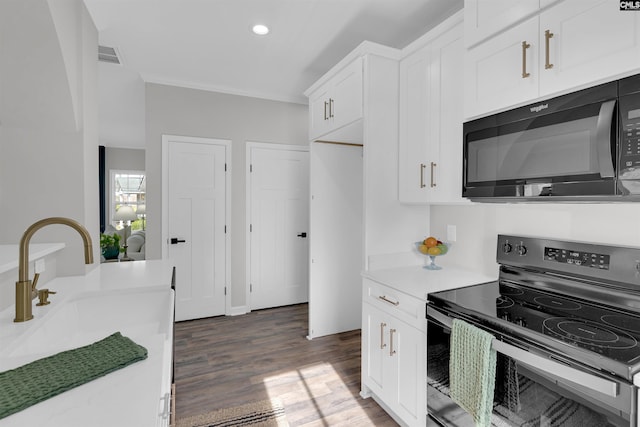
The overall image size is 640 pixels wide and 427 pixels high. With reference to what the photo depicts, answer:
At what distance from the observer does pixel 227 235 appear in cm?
385

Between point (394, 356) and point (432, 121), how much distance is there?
1433mm

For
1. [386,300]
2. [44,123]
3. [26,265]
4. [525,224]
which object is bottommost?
[386,300]

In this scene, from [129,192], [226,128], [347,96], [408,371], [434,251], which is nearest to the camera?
[408,371]

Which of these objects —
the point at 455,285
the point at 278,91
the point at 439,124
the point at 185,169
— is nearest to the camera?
the point at 455,285

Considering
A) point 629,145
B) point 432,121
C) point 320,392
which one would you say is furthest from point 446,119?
point 320,392

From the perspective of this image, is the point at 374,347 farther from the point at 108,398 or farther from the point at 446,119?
the point at 108,398

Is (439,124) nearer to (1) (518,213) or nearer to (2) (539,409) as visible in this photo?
(1) (518,213)

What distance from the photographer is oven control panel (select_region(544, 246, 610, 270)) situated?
144 centimetres

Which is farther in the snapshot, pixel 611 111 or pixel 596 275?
pixel 596 275

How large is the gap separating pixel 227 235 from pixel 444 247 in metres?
2.51

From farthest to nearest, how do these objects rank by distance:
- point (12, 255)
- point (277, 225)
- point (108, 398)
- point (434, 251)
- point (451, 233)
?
point (277, 225) → point (451, 233) → point (434, 251) → point (12, 255) → point (108, 398)

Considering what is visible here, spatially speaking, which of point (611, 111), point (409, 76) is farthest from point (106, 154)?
point (611, 111)

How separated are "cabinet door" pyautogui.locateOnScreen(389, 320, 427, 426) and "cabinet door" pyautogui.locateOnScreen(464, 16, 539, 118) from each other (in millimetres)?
1207

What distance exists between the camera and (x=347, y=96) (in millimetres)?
2504
